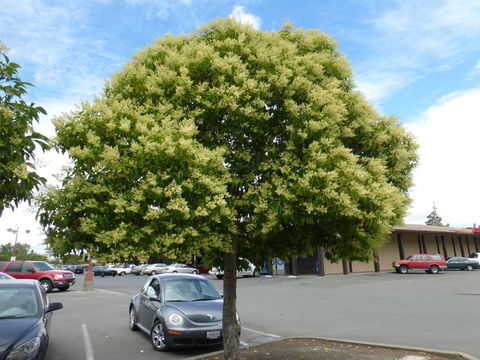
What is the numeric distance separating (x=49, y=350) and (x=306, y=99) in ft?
24.9

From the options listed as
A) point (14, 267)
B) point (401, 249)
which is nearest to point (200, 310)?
point (14, 267)

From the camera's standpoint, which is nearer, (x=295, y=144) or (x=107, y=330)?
(x=295, y=144)

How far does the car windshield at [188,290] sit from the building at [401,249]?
1909 cm

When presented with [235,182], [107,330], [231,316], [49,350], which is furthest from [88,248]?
[107,330]

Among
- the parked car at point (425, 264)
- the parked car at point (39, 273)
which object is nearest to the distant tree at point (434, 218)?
the parked car at point (425, 264)

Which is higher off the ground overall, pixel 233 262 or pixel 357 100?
pixel 357 100

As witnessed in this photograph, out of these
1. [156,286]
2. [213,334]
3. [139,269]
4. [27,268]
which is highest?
[27,268]

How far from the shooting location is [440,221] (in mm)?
112062

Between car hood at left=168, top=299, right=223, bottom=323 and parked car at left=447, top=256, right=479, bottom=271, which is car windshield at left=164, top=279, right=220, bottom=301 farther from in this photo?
parked car at left=447, top=256, right=479, bottom=271

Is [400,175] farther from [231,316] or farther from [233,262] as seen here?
[231,316]

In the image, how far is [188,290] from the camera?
8.80m

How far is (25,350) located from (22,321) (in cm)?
80

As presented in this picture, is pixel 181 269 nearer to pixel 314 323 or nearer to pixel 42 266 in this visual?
pixel 42 266

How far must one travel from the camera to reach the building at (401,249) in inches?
1305
